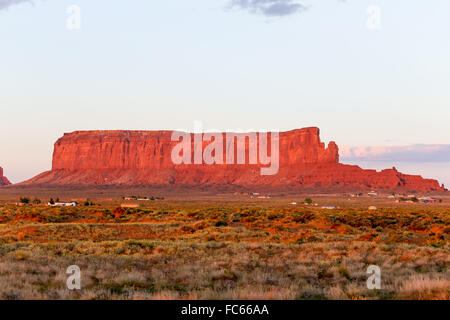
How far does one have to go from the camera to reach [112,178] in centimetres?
17212

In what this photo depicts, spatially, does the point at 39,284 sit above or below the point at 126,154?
below

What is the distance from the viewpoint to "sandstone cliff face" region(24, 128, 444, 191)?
15150 cm

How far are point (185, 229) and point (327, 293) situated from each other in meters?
20.4

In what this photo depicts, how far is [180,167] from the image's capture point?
6885 inches

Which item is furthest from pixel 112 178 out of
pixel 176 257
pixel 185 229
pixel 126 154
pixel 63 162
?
pixel 176 257

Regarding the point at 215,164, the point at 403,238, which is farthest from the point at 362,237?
the point at 215,164

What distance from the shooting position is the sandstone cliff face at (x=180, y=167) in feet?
497
